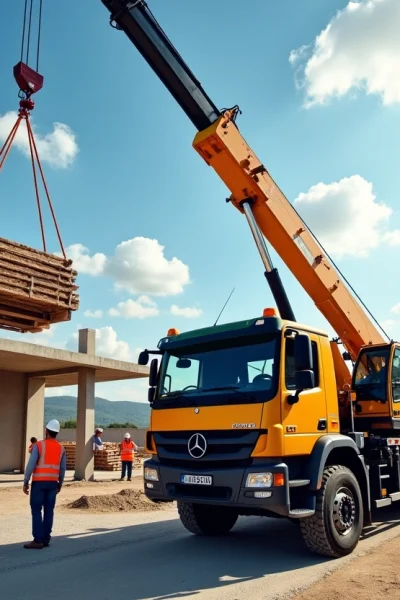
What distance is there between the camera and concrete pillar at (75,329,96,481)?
17812mm

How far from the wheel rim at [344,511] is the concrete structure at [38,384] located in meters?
11.4

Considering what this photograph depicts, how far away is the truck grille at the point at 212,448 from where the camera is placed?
6320mm

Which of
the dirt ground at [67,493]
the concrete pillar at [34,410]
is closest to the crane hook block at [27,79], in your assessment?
the dirt ground at [67,493]

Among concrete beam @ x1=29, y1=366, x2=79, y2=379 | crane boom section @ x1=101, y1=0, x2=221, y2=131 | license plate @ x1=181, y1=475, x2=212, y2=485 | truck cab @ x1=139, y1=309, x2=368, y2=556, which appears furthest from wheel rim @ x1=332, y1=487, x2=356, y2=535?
concrete beam @ x1=29, y1=366, x2=79, y2=379

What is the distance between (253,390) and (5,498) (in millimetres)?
9202

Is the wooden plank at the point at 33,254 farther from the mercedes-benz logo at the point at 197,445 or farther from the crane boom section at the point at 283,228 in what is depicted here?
the mercedes-benz logo at the point at 197,445

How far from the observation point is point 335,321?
9750mm

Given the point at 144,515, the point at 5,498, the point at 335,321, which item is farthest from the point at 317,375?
the point at 5,498

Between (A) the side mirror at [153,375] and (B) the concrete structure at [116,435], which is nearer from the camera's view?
(A) the side mirror at [153,375]

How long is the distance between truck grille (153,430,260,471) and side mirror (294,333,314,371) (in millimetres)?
872

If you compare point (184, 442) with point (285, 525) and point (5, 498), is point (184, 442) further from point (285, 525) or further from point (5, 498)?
point (5, 498)

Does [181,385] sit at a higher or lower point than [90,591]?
higher

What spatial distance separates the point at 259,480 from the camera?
6121 millimetres

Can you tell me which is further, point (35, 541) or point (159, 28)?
point (159, 28)
